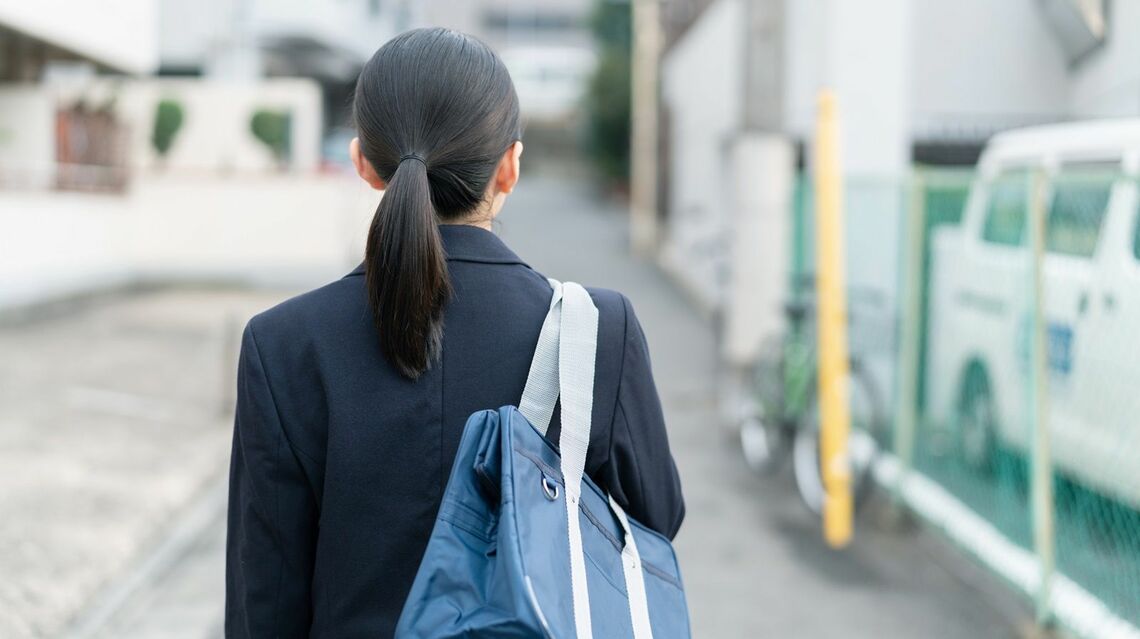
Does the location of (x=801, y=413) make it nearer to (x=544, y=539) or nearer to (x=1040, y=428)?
(x=1040, y=428)

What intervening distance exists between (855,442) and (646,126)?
49.4 ft

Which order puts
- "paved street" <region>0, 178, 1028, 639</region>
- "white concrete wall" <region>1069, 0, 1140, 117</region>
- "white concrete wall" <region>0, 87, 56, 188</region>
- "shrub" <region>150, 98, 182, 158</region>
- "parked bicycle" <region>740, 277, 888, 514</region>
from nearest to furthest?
1. "paved street" <region>0, 178, 1028, 639</region>
2. "white concrete wall" <region>1069, 0, 1140, 117</region>
3. "parked bicycle" <region>740, 277, 888, 514</region>
4. "white concrete wall" <region>0, 87, 56, 188</region>
5. "shrub" <region>150, 98, 182, 158</region>

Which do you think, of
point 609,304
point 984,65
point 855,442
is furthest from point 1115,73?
point 609,304

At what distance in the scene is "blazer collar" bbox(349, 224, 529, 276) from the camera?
1.54m

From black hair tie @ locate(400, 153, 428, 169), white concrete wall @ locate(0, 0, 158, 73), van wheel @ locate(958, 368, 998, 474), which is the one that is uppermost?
white concrete wall @ locate(0, 0, 158, 73)

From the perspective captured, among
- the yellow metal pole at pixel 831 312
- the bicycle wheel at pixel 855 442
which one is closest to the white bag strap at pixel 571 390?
the yellow metal pole at pixel 831 312

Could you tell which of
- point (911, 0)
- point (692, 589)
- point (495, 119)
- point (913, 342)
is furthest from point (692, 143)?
point (495, 119)

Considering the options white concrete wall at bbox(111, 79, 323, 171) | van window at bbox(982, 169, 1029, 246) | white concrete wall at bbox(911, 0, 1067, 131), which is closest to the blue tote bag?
van window at bbox(982, 169, 1029, 246)

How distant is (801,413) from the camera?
636 centimetres

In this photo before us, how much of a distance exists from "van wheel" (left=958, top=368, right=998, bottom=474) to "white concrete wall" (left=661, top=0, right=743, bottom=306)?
6.08 meters

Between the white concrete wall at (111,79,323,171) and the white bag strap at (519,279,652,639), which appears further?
the white concrete wall at (111,79,323,171)

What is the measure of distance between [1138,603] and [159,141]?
46.8ft

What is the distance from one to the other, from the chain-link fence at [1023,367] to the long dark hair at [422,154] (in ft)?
8.87

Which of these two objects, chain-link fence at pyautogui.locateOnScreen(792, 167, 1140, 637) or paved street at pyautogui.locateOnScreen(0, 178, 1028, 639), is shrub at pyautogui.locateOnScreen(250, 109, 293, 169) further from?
chain-link fence at pyautogui.locateOnScreen(792, 167, 1140, 637)
